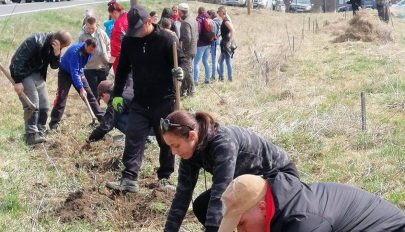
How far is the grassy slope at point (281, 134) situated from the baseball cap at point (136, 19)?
1.42 metres

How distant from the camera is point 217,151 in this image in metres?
3.33

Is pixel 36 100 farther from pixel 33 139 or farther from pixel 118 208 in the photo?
pixel 118 208

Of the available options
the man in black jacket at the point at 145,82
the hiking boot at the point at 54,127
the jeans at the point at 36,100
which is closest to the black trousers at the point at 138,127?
the man in black jacket at the point at 145,82

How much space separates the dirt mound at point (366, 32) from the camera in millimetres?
16234

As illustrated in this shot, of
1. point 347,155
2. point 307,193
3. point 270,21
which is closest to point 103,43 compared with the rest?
point 347,155

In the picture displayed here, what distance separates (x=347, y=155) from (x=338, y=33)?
518 inches

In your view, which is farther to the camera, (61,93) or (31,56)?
(61,93)

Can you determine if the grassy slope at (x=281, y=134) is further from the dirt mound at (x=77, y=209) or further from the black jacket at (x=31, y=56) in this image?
the black jacket at (x=31, y=56)

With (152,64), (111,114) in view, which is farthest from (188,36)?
(152,64)

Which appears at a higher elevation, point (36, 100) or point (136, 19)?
point (136, 19)

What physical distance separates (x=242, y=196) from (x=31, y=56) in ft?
16.6

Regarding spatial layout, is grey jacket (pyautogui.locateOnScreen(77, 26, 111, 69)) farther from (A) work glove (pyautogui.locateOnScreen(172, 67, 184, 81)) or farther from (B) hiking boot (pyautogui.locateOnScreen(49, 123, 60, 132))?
(A) work glove (pyautogui.locateOnScreen(172, 67, 184, 81))

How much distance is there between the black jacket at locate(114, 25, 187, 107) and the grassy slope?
0.88 metres

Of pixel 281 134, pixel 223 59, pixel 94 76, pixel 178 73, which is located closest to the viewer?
pixel 178 73
